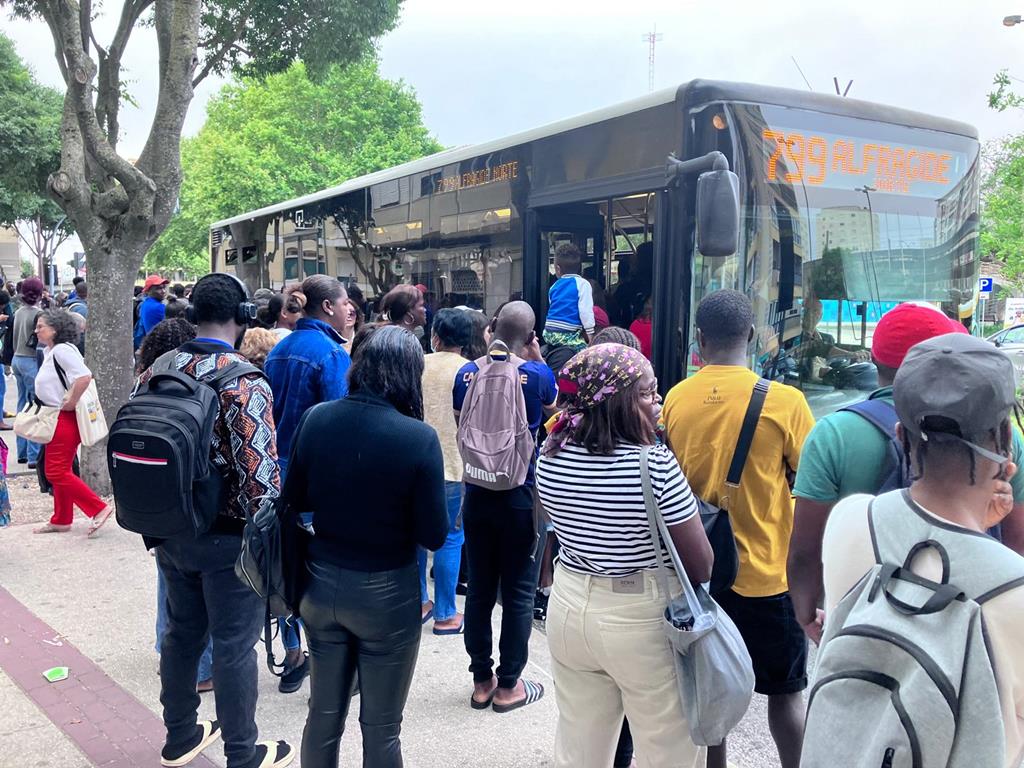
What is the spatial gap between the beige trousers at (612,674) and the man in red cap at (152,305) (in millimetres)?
7717

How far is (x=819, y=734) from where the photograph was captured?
1.40m

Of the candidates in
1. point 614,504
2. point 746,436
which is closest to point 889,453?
point 746,436

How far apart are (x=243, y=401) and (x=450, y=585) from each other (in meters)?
2.10

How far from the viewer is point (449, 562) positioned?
477cm

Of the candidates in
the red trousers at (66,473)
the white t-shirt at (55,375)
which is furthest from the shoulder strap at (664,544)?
the red trousers at (66,473)

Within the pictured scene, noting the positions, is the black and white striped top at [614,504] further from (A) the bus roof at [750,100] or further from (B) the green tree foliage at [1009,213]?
(B) the green tree foliage at [1009,213]

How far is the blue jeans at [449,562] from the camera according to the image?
4.71m

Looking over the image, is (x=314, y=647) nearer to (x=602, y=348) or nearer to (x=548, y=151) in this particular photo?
(x=602, y=348)

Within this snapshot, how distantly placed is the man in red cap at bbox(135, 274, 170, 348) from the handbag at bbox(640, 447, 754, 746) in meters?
7.95

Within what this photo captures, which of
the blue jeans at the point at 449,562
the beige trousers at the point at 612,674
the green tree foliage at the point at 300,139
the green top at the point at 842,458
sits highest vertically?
the green tree foliage at the point at 300,139

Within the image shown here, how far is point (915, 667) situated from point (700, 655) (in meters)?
1.08

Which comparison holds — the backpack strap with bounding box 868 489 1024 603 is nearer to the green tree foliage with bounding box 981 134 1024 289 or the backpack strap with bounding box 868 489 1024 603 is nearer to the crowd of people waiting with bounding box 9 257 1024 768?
the crowd of people waiting with bounding box 9 257 1024 768

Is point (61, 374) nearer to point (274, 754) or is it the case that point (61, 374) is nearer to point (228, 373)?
point (228, 373)

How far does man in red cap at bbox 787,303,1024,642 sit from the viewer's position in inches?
96.7
